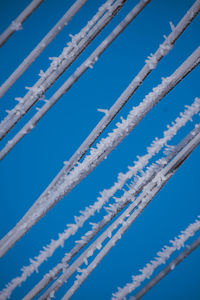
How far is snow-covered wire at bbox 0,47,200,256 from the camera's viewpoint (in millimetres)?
216

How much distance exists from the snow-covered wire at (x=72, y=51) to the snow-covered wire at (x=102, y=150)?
0.30 feet

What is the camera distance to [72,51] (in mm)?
224

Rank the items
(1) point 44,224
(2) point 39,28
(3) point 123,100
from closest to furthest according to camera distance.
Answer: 1. (3) point 123,100
2. (2) point 39,28
3. (1) point 44,224

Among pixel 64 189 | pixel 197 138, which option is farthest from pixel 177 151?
pixel 64 189

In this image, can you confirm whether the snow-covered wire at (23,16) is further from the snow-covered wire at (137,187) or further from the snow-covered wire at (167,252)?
the snow-covered wire at (167,252)

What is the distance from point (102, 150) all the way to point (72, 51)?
12 cm

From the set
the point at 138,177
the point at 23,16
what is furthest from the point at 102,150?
the point at 23,16

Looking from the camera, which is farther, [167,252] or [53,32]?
[167,252]

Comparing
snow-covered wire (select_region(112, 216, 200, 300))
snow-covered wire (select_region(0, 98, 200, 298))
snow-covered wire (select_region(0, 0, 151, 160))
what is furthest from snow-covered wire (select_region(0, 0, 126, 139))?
snow-covered wire (select_region(112, 216, 200, 300))

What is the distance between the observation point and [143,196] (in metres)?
0.26

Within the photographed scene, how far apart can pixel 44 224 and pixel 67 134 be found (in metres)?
0.30

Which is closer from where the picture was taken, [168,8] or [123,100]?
[123,100]

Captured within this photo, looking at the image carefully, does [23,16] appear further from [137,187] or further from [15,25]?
[137,187]

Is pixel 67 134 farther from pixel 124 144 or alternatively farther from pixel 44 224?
pixel 44 224
